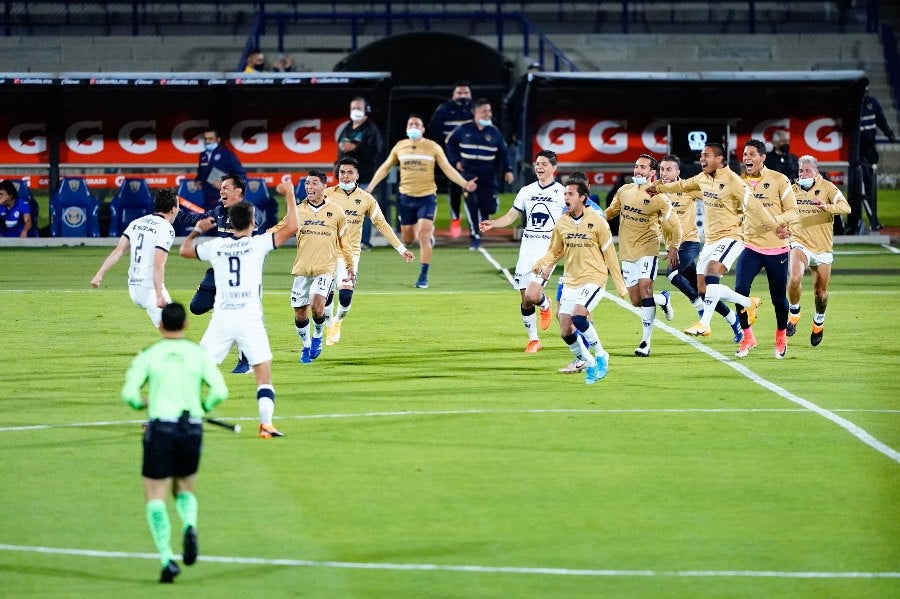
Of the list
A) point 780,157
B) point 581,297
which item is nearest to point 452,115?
point 780,157

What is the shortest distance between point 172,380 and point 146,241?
7101 millimetres

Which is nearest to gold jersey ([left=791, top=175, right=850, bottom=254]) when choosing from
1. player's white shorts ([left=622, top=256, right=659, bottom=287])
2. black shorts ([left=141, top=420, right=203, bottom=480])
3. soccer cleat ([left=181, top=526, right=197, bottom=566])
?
player's white shorts ([left=622, top=256, right=659, bottom=287])

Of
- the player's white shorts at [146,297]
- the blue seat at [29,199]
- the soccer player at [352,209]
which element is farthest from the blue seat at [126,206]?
the player's white shorts at [146,297]

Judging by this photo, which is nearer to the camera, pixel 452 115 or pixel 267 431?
pixel 267 431

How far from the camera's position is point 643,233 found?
57.0 ft

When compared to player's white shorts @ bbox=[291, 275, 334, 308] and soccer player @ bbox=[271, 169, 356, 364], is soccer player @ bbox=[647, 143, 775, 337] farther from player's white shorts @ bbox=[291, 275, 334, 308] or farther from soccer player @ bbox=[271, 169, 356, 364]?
player's white shorts @ bbox=[291, 275, 334, 308]

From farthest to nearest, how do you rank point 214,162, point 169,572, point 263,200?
point 263,200 → point 214,162 → point 169,572

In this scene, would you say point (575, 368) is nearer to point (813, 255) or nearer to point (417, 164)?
point (813, 255)

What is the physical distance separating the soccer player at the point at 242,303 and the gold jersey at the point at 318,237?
14.0ft

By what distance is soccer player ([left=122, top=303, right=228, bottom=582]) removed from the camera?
27.7 ft

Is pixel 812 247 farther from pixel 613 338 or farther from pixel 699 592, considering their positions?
pixel 699 592

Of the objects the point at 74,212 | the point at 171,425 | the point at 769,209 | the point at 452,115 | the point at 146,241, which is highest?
the point at 171,425

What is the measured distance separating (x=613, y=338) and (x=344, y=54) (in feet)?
73.2

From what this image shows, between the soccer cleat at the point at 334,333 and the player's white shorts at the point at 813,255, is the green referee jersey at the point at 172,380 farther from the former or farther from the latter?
the player's white shorts at the point at 813,255
